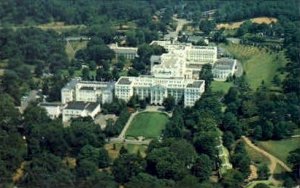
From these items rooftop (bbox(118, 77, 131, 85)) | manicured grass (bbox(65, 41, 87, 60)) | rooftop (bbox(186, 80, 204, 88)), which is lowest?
manicured grass (bbox(65, 41, 87, 60))

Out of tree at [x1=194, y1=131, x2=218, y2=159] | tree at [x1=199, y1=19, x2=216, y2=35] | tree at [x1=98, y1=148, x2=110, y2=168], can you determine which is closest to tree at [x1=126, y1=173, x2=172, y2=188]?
tree at [x1=98, y1=148, x2=110, y2=168]

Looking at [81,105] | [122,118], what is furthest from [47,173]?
[81,105]

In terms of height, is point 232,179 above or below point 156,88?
below

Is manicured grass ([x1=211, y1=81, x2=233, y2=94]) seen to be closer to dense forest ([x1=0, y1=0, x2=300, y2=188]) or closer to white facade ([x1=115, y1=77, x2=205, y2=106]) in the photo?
dense forest ([x1=0, y1=0, x2=300, y2=188])

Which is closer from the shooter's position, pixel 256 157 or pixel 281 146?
pixel 256 157

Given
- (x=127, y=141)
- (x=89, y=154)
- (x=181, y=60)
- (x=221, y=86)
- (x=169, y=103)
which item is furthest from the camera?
(x=181, y=60)

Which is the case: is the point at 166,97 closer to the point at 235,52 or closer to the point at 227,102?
the point at 227,102

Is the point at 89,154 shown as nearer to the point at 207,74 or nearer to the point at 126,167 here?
the point at 126,167

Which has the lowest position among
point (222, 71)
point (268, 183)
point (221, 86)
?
point (268, 183)
